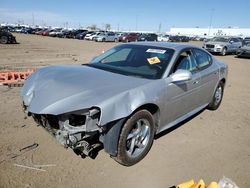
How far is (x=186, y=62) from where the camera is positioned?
4691 mm

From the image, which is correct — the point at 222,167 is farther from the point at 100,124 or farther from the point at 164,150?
the point at 100,124

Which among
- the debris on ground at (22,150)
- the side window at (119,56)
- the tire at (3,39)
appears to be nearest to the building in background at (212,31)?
the tire at (3,39)

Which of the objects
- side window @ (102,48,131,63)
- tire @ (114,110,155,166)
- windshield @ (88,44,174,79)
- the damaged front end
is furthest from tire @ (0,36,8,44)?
tire @ (114,110,155,166)

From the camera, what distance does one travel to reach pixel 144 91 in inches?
141

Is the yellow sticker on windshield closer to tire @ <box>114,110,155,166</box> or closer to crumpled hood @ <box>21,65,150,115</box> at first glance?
crumpled hood @ <box>21,65,150,115</box>

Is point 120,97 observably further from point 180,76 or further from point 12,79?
point 12,79

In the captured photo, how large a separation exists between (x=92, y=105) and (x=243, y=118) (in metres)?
4.21

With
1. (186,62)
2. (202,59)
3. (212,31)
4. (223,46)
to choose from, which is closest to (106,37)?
(223,46)

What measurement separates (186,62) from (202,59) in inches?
34.1

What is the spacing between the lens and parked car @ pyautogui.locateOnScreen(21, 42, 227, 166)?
315cm

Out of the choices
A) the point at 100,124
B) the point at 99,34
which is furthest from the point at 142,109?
the point at 99,34

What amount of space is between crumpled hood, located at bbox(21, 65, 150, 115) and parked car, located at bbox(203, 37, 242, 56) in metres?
20.0

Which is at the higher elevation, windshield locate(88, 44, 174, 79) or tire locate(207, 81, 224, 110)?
windshield locate(88, 44, 174, 79)

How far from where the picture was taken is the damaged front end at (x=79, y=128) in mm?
3076
